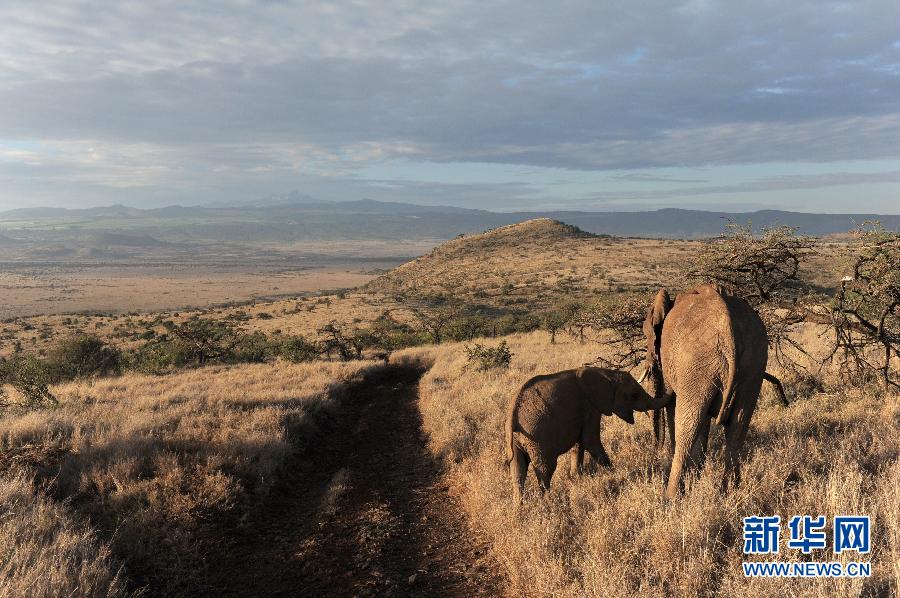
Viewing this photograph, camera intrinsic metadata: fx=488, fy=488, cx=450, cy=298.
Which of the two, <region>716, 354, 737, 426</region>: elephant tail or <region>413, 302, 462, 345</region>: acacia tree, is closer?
<region>716, 354, 737, 426</region>: elephant tail

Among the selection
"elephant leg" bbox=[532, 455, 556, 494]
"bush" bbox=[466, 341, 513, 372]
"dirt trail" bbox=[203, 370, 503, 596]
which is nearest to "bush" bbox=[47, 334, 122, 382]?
"bush" bbox=[466, 341, 513, 372]

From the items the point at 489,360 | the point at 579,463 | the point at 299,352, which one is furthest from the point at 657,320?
the point at 299,352

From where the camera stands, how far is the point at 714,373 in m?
5.14

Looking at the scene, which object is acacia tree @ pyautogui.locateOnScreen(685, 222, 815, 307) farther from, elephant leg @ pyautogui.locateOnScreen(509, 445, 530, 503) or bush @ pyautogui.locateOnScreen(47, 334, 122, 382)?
bush @ pyautogui.locateOnScreen(47, 334, 122, 382)

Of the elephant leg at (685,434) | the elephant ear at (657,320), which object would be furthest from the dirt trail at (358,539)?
the elephant ear at (657,320)

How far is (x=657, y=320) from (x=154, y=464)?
785cm

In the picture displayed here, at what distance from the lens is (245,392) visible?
13.8 meters

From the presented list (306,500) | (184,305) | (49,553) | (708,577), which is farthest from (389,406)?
(184,305)

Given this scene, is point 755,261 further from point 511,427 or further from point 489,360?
point 489,360

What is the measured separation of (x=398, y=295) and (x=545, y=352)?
37.2 meters

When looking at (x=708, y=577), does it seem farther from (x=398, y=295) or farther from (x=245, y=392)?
(x=398, y=295)

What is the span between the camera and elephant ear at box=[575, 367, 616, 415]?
6379 mm

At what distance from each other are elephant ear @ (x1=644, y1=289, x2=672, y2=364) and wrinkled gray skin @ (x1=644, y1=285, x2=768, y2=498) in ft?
1.84

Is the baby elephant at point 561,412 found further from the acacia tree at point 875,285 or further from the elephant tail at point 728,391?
the acacia tree at point 875,285
